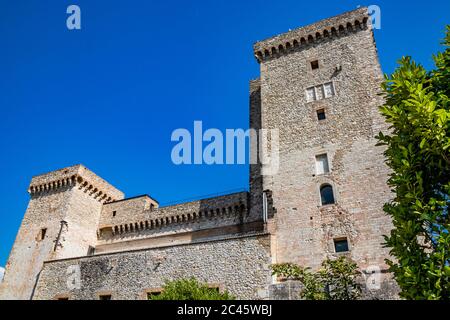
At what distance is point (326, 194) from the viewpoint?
1747 centimetres

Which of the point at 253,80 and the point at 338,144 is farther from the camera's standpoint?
the point at 253,80

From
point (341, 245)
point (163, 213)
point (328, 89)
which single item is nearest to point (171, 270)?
point (341, 245)

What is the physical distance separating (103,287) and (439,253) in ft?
53.8

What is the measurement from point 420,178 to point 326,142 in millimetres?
13532

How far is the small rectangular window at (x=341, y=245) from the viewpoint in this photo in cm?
1579

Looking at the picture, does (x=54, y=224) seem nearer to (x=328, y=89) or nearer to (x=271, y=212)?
(x=271, y=212)

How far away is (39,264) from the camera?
23469mm

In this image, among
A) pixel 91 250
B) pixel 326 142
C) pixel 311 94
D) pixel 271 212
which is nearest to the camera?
pixel 271 212

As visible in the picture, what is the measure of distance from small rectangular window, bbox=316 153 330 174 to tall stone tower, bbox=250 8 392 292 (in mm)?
53

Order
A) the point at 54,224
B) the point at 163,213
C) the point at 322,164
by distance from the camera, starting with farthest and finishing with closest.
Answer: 1. the point at 163,213
2. the point at 54,224
3. the point at 322,164

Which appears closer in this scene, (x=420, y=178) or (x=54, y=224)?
(x=420, y=178)
